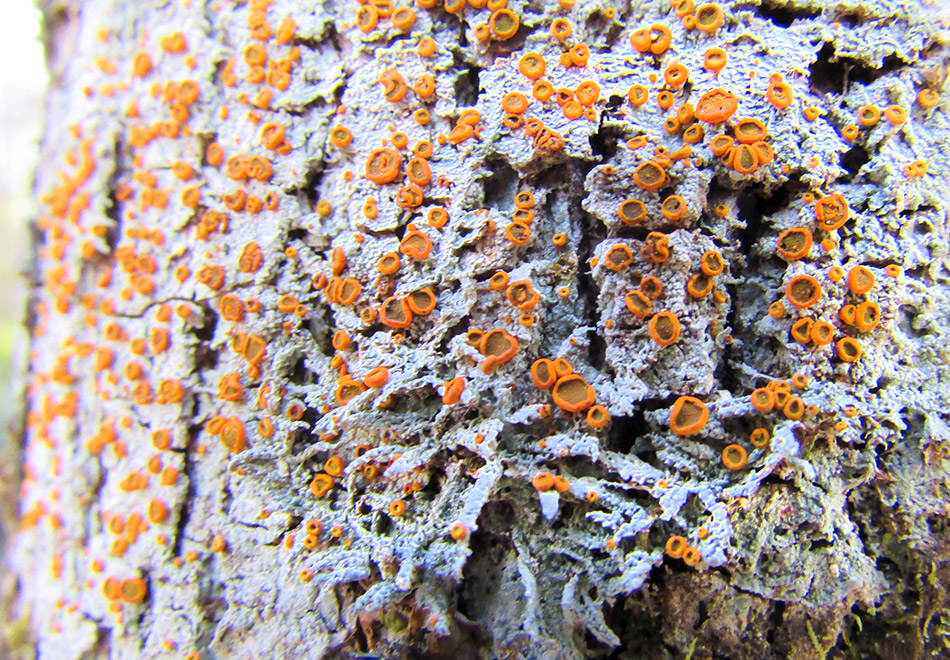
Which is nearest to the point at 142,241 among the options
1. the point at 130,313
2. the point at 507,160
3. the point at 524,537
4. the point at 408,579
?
the point at 130,313

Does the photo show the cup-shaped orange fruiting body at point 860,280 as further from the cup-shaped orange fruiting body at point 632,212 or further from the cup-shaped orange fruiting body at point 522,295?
the cup-shaped orange fruiting body at point 522,295

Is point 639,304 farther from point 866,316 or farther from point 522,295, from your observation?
point 866,316

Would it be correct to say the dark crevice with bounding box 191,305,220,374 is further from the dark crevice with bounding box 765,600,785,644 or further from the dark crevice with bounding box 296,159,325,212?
the dark crevice with bounding box 765,600,785,644

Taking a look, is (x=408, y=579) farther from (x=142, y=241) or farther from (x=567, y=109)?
(x=142, y=241)

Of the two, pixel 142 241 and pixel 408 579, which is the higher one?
pixel 142 241

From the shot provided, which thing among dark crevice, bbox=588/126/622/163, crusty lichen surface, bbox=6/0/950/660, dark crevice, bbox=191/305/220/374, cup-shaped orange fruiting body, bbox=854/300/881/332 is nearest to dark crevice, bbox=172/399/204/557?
crusty lichen surface, bbox=6/0/950/660

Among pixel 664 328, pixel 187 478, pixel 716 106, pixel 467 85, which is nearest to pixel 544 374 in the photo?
pixel 664 328

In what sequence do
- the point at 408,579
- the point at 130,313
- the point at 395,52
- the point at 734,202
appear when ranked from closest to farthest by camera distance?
the point at 408,579 → the point at 734,202 → the point at 395,52 → the point at 130,313

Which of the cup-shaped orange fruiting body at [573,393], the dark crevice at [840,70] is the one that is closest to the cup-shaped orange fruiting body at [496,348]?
the cup-shaped orange fruiting body at [573,393]

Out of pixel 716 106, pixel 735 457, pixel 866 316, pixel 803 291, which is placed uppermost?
pixel 716 106
